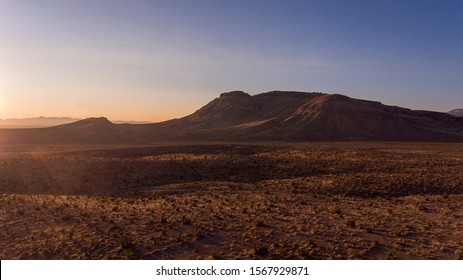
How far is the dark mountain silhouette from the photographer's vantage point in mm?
105500

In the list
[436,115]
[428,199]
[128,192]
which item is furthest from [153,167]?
[436,115]

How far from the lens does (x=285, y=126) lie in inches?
4766

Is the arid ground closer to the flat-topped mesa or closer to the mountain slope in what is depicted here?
the mountain slope

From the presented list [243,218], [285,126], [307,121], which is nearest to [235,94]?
[285,126]

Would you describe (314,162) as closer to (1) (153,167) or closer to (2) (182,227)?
(1) (153,167)

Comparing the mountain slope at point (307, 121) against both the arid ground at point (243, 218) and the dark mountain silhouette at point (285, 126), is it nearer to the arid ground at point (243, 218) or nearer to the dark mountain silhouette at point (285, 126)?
the dark mountain silhouette at point (285, 126)

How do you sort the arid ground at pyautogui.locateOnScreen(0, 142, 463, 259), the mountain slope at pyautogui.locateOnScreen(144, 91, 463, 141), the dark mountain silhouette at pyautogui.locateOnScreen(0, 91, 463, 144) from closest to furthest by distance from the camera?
the arid ground at pyautogui.locateOnScreen(0, 142, 463, 259)
the dark mountain silhouette at pyautogui.locateOnScreen(0, 91, 463, 144)
the mountain slope at pyautogui.locateOnScreen(144, 91, 463, 141)

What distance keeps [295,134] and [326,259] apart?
101 meters

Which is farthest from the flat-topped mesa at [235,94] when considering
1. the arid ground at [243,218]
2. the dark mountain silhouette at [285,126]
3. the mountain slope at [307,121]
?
the arid ground at [243,218]

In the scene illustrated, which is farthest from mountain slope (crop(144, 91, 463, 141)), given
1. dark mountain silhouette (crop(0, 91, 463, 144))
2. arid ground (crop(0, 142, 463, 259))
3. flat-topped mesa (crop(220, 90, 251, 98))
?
arid ground (crop(0, 142, 463, 259))

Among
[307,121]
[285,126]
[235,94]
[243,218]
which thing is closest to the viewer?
[243,218]

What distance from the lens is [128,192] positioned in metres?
28.3

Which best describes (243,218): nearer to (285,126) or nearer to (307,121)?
(285,126)

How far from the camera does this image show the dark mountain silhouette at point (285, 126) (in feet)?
346
